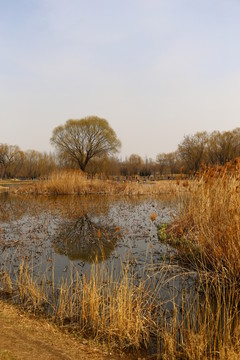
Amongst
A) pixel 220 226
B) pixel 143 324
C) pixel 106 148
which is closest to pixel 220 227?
pixel 220 226

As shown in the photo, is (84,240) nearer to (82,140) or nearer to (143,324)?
(143,324)

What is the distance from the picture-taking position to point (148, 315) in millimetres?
3205

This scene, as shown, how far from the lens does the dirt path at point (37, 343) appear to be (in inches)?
96.1

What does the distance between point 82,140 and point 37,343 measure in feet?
116

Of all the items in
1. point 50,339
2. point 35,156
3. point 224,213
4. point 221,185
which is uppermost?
point 35,156

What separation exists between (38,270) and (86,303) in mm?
1899

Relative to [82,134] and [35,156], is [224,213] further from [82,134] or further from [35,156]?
[35,156]

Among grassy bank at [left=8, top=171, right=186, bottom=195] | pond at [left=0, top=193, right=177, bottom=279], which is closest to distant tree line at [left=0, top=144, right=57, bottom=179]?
grassy bank at [left=8, top=171, right=186, bottom=195]

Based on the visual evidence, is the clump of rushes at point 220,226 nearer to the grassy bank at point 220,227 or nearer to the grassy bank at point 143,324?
the grassy bank at point 220,227

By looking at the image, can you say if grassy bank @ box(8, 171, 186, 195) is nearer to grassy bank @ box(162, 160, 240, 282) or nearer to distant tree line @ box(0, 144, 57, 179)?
grassy bank @ box(162, 160, 240, 282)

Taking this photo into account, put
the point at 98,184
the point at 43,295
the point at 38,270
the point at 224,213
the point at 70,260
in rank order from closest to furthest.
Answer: the point at 43,295 < the point at 224,213 < the point at 38,270 < the point at 70,260 < the point at 98,184

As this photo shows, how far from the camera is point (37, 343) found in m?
2.67

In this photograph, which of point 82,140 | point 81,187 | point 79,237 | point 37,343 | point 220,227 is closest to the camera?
point 37,343

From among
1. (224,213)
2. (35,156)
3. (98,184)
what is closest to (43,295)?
(224,213)
